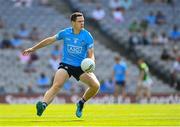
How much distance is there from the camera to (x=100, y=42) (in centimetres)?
4134

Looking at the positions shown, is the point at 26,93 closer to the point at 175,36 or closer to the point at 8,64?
the point at 8,64

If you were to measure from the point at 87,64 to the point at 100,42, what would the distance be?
23.4m

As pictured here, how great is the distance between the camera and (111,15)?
42812 mm

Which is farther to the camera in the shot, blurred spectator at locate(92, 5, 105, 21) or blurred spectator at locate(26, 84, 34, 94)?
blurred spectator at locate(92, 5, 105, 21)

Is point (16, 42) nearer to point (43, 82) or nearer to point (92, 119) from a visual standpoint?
point (43, 82)

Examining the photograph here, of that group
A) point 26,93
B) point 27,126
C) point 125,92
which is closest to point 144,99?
point 125,92

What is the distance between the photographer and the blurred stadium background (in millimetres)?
36812

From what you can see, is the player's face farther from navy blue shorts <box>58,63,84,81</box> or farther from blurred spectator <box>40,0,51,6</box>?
blurred spectator <box>40,0,51,6</box>

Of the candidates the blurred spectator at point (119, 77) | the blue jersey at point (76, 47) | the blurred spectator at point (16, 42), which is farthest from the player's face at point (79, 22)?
the blurred spectator at point (16, 42)

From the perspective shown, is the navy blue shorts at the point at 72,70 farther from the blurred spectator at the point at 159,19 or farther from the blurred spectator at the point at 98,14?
the blurred spectator at the point at 159,19

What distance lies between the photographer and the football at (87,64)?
17945 mm

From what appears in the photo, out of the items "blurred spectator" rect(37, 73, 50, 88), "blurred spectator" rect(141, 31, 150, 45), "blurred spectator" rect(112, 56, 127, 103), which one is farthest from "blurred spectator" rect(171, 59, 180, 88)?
"blurred spectator" rect(37, 73, 50, 88)

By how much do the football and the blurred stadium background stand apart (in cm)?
1747

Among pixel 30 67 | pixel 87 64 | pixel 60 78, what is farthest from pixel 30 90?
pixel 87 64
